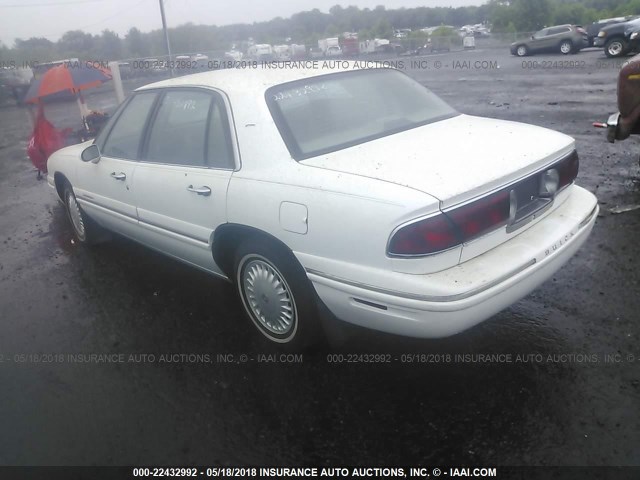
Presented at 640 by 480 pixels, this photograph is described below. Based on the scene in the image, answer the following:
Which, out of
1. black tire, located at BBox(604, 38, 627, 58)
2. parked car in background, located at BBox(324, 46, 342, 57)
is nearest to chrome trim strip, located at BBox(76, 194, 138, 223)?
black tire, located at BBox(604, 38, 627, 58)

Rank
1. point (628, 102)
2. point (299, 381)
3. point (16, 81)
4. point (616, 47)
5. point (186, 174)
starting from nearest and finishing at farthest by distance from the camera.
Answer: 1. point (299, 381)
2. point (186, 174)
3. point (628, 102)
4. point (616, 47)
5. point (16, 81)

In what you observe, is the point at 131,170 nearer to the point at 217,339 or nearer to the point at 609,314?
the point at 217,339

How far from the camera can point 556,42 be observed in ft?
83.7

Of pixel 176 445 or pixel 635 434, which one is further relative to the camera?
pixel 176 445

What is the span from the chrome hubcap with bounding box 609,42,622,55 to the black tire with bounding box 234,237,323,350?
21.5 meters

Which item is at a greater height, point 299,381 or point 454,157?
point 454,157

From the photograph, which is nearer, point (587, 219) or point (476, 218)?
point (476, 218)

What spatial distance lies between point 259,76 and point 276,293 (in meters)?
1.45

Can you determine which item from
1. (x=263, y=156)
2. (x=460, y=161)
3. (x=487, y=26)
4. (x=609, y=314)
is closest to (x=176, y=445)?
(x=263, y=156)

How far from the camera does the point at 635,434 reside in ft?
7.93

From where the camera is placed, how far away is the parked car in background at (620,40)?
765 inches

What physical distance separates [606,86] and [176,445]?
45.5 ft

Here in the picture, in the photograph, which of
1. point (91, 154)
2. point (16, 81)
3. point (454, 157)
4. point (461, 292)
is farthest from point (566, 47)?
point (461, 292)

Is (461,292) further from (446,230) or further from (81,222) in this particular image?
(81,222)
